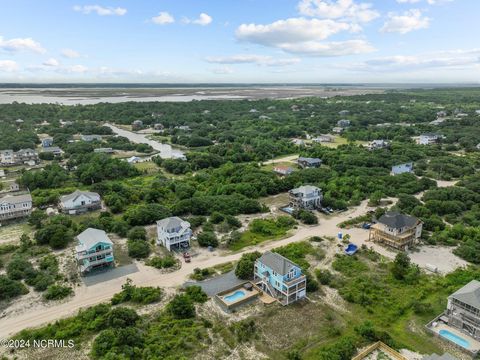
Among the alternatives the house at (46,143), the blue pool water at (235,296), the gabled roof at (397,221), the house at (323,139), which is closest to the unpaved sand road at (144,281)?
the gabled roof at (397,221)

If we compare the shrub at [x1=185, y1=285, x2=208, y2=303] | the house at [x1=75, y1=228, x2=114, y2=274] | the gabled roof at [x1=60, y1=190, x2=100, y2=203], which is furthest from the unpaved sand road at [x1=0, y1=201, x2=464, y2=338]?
the gabled roof at [x1=60, y1=190, x2=100, y2=203]

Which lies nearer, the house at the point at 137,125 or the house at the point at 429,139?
the house at the point at 429,139

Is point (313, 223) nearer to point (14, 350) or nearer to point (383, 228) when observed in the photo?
point (383, 228)

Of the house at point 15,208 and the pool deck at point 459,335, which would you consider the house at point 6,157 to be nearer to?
the house at point 15,208

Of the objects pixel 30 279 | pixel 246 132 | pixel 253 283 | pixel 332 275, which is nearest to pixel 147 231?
pixel 30 279

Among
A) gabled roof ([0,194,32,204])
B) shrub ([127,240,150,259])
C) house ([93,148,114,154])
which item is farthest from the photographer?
house ([93,148,114,154])

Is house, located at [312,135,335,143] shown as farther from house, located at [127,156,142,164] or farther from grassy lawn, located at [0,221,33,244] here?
grassy lawn, located at [0,221,33,244]
